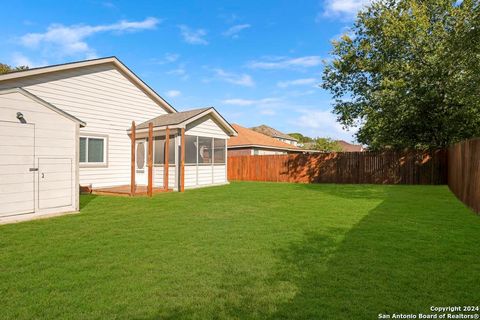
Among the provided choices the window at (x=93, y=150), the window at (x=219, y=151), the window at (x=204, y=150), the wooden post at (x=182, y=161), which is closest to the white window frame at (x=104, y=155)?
the window at (x=93, y=150)

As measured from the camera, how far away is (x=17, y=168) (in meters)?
6.87

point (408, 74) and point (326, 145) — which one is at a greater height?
point (408, 74)

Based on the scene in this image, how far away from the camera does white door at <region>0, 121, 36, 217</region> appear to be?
667 centimetres

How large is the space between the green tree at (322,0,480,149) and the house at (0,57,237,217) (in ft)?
29.5

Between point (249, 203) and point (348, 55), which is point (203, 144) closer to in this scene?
point (249, 203)

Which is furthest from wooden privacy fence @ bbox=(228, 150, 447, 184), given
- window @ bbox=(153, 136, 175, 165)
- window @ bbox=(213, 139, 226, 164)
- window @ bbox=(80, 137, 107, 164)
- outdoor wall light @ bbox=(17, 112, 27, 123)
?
outdoor wall light @ bbox=(17, 112, 27, 123)

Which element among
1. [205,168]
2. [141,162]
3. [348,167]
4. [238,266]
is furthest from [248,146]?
[238,266]

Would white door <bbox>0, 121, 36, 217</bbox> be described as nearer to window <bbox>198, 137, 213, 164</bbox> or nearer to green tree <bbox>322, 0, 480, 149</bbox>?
window <bbox>198, 137, 213, 164</bbox>

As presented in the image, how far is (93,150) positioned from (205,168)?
5.05m

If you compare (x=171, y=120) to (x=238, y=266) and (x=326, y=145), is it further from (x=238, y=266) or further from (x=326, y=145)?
(x=326, y=145)

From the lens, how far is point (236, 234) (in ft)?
18.4

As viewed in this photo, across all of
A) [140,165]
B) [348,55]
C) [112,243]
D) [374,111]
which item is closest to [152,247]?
[112,243]

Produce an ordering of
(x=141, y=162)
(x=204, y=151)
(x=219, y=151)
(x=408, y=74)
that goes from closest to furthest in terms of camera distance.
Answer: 1. (x=141, y=162)
2. (x=204, y=151)
3. (x=219, y=151)
4. (x=408, y=74)

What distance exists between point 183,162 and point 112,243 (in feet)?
27.6
